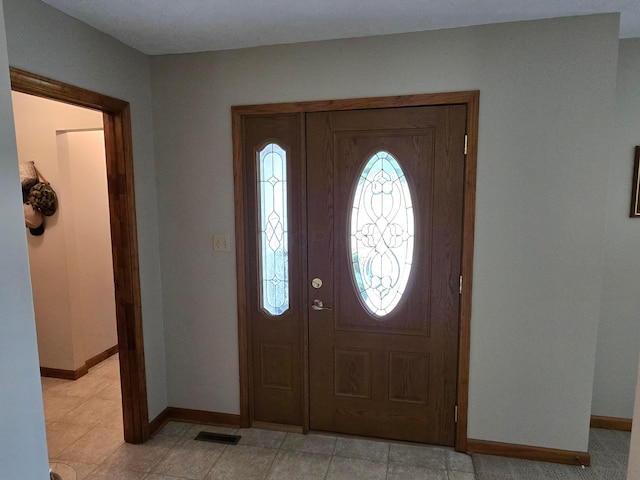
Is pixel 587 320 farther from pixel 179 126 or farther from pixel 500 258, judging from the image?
pixel 179 126

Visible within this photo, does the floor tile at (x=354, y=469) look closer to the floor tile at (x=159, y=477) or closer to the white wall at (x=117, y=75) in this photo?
the floor tile at (x=159, y=477)

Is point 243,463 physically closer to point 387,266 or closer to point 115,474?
point 115,474

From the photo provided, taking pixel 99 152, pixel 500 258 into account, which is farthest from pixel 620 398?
pixel 99 152

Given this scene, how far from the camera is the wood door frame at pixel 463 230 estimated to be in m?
2.26

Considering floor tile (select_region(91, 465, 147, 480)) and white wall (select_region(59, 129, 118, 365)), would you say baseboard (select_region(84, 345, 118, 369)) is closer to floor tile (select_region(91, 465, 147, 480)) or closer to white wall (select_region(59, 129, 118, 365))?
white wall (select_region(59, 129, 118, 365))

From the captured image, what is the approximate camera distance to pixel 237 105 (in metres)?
2.53

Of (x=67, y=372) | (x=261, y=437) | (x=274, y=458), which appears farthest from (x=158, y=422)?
(x=67, y=372)

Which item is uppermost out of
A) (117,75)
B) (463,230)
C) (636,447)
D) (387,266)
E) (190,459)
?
(117,75)

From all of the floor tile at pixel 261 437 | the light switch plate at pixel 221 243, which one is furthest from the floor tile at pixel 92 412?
the light switch plate at pixel 221 243

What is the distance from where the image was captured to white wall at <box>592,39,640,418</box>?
8.15 ft

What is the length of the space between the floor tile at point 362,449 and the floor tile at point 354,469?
0.04 metres

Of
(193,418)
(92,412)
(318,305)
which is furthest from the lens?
(92,412)

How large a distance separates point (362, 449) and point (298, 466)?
0.42 metres

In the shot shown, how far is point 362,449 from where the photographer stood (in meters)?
2.52
